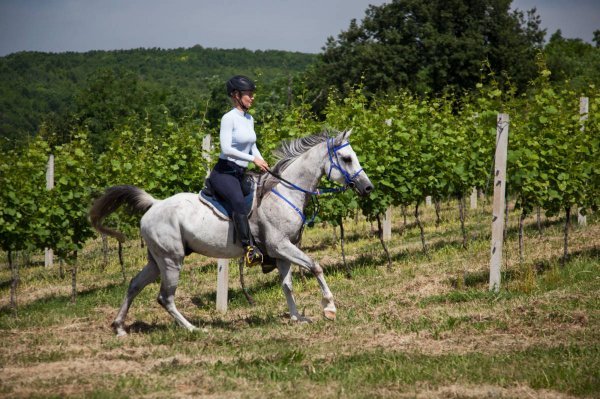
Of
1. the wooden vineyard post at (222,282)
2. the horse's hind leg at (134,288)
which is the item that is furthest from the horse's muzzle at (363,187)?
the wooden vineyard post at (222,282)

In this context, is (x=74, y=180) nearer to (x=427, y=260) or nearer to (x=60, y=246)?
(x=60, y=246)

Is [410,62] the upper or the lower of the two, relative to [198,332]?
upper

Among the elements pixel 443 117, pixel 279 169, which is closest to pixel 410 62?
pixel 443 117

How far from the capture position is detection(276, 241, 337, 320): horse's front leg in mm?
9578

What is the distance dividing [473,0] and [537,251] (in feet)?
102

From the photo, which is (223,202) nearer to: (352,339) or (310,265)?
(310,265)

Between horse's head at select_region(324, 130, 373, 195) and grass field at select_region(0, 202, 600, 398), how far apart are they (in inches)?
71.3

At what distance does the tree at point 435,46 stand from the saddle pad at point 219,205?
3133 cm

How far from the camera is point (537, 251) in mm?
14531

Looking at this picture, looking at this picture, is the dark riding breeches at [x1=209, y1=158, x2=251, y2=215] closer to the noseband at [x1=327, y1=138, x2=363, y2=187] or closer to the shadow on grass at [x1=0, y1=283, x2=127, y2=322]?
the noseband at [x1=327, y1=138, x2=363, y2=187]

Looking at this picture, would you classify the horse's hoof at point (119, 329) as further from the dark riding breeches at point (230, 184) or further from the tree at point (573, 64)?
the tree at point (573, 64)

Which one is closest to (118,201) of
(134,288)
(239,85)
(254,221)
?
(134,288)

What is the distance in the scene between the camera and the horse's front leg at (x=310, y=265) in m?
9.58

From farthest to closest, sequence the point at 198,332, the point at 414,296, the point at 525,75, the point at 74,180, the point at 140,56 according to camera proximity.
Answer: the point at 140,56 → the point at 525,75 → the point at 74,180 → the point at 414,296 → the point at 198,332
